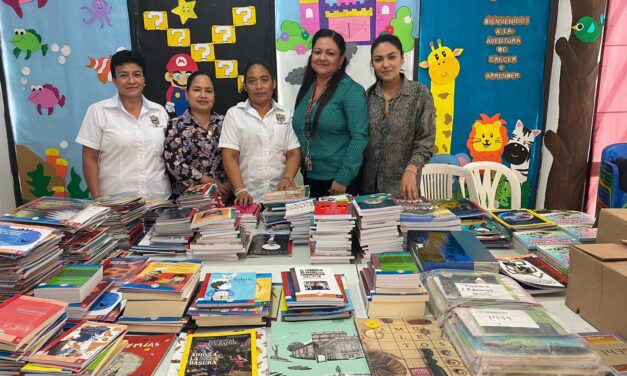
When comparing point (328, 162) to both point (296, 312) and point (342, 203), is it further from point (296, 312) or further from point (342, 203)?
point (296, 312)

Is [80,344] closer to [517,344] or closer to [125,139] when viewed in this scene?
[517,344]

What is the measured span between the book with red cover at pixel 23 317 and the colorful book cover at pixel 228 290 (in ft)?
1.27

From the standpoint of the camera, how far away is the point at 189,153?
8.73 ft

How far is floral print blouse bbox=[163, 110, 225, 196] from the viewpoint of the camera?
2619 millimetres

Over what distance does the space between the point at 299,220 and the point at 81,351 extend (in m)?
1.07

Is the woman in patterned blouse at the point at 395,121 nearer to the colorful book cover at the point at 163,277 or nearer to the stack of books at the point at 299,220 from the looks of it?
the stack of books at the point at 299,220

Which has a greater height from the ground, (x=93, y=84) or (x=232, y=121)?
(x=93, y=84)

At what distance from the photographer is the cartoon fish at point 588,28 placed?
346 cm

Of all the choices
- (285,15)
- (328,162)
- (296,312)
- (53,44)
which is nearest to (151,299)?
(296,312)

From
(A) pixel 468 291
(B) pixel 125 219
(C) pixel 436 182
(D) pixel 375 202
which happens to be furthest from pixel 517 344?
(C) pixel 436 182

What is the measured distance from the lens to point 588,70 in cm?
353

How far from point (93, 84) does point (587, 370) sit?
3.92 m

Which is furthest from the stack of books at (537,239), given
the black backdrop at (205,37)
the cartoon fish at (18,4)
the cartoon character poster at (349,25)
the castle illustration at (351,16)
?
the cartoon fish at (18,4)

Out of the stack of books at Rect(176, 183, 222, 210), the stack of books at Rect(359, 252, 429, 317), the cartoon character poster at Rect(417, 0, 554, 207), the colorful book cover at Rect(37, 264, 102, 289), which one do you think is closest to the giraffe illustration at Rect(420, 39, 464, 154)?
the cartoon character poster at Rect(417, 0, 554, 207)
